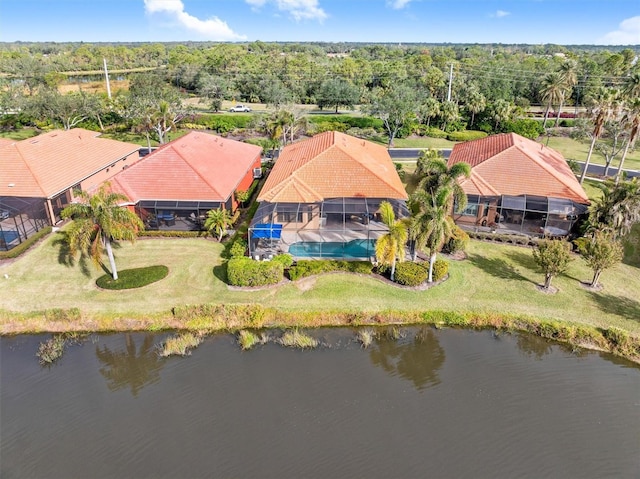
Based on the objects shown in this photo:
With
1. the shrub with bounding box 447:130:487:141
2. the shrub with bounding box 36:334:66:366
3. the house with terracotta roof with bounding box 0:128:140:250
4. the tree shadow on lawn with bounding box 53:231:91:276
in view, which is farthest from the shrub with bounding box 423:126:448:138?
the shrub with bounding box 36:334:66:366

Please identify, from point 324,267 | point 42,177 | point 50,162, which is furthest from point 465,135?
point 42,177

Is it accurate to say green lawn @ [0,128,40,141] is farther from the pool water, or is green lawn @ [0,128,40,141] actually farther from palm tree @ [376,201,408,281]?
palm tree @ [376,201,408,281]

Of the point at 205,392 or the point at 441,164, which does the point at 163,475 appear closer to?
the point at 205,392

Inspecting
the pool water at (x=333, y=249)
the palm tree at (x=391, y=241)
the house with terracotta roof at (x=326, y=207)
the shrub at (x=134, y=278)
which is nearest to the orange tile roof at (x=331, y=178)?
the house with terracotta roof at (x=326, y=207)

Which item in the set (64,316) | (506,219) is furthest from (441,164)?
(64,316)

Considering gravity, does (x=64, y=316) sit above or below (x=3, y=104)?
below

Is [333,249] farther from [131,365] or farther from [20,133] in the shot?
[20,133]
